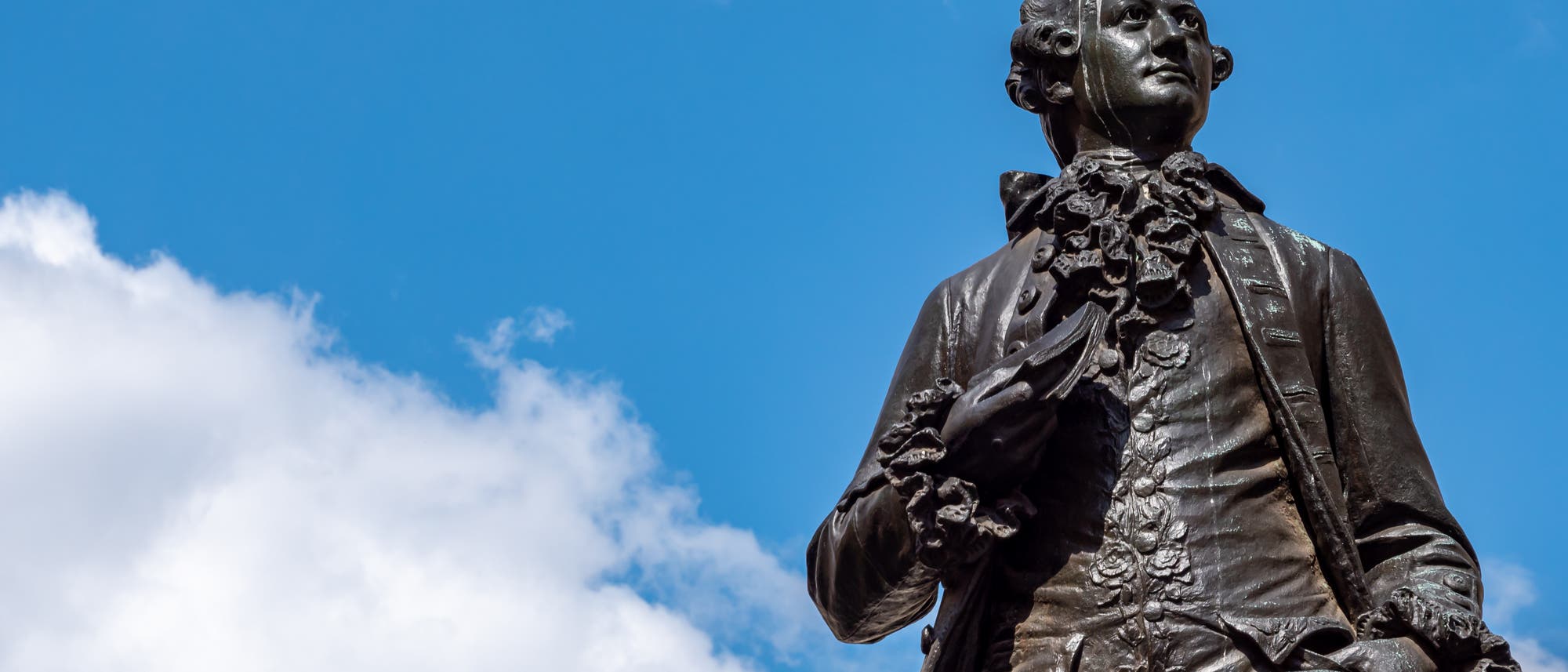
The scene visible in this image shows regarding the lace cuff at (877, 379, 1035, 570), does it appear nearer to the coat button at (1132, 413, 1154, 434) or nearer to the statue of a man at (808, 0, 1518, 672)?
the statue of a man at (808, 0, 1518, 672)

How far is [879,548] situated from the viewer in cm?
1002

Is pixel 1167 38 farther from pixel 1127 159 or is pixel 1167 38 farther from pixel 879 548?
pixel 879 548

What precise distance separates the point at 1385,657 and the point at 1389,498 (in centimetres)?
99

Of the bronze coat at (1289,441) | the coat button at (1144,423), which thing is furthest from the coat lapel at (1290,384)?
the coat button at (1144,423)

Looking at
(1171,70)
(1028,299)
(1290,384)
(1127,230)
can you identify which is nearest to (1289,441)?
(1290,384)

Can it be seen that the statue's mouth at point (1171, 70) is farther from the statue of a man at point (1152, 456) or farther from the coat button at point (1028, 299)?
the coat button at point (1028, 299)

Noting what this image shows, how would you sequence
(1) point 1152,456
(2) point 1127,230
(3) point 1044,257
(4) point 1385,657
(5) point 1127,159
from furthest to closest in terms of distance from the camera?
(5) point 1127,159 → (3) point 1044,257 → (2) point 1127,230 → (1) point 1152,456 → (4) point 1385,657

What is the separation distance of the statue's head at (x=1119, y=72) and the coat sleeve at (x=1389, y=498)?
Result: 942 millimetres

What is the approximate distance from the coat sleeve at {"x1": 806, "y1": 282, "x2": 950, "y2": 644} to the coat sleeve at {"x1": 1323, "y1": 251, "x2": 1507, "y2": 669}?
5.34 feet

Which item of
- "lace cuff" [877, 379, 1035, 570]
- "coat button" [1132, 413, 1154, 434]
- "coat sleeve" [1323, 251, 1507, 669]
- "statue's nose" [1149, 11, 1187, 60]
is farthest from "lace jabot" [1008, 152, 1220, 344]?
"lace cuff" [877, 379, 1035, 570]

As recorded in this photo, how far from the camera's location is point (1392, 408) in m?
10.3

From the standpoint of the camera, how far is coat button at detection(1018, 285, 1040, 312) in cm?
1048

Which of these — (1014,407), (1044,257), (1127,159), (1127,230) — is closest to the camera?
(1014,407)

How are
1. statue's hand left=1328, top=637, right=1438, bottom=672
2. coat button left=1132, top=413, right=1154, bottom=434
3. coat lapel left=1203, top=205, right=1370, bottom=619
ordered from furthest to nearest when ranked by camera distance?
coat button left=1132, top=413, right=1154, bottom=434, coat lapel left=1203, top=205, right=1370, bottom=619, statue's hand left=1328, top=637, right=1438, bottom=672
